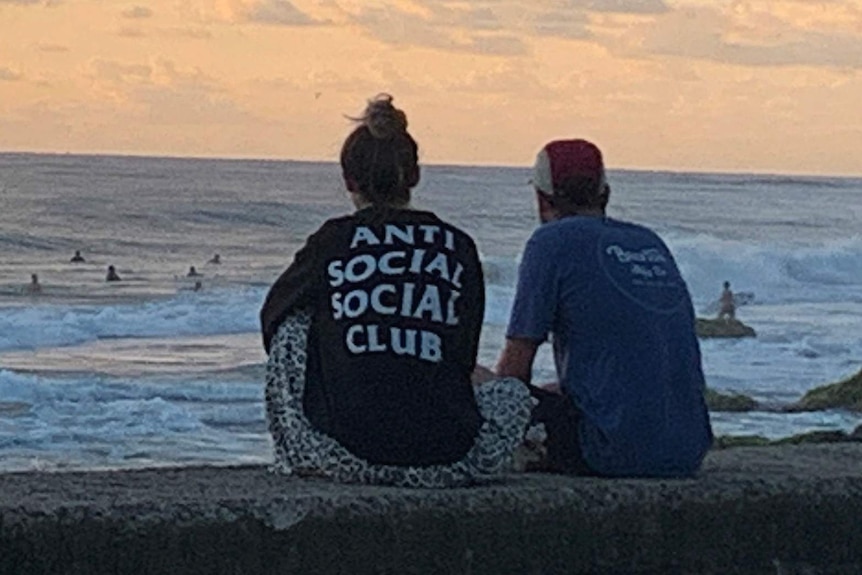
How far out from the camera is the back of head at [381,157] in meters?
4.82

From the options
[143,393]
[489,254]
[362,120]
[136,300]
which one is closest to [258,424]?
[143,393]

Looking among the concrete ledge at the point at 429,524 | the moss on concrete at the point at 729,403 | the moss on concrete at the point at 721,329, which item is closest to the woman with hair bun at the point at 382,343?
the concrete ledge at the point at 429,524

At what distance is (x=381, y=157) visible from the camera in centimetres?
482

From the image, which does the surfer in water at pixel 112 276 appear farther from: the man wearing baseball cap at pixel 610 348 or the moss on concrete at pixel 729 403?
the man wearing baseball cap at pixel 610 348

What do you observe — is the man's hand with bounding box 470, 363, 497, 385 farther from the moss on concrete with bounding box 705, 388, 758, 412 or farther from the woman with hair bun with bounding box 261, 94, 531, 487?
the moss on concrete with bounding box 705, 388, 758, 412

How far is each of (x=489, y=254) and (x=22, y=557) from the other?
149ft

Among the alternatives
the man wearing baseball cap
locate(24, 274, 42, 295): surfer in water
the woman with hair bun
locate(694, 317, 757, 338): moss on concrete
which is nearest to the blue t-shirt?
the man wearing baseball cap

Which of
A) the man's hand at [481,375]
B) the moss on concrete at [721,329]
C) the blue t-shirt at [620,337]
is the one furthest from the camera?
the moss on concrete at [721,329]

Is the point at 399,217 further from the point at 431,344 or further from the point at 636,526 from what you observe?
the point at 636,526

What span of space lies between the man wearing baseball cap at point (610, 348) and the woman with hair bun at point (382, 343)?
24 centimetres

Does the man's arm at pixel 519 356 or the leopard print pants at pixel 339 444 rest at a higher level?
the man's arm at pixel 519 356

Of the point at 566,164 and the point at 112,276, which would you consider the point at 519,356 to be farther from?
the point at 112,276

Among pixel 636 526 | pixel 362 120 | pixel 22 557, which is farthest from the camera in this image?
pixel 362 120

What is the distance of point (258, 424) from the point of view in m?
18.7
